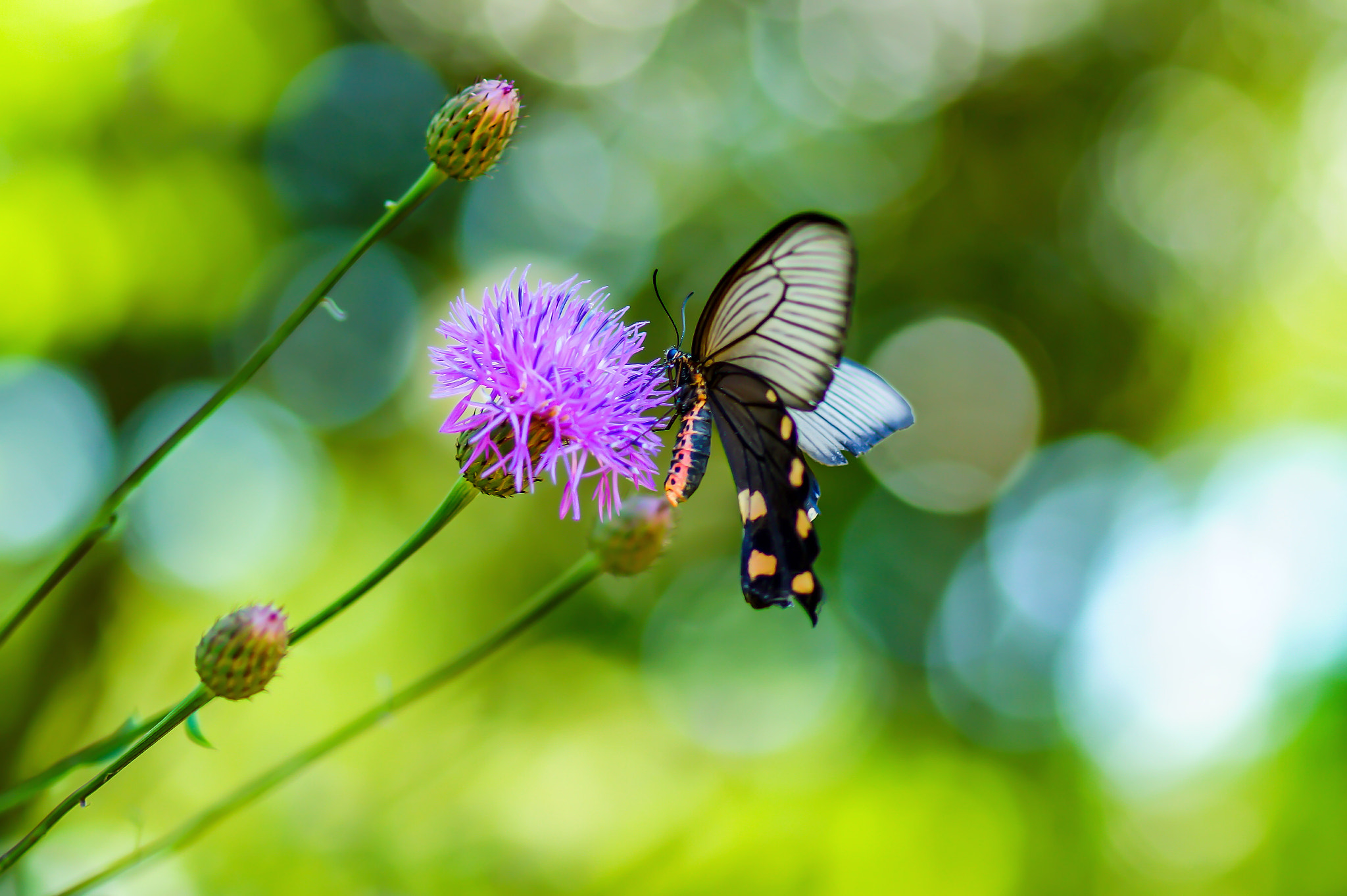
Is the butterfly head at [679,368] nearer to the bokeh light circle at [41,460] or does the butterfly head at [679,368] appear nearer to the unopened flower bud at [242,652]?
the unopened flower bud at [242,652]

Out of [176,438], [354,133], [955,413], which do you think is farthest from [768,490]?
[955,413]

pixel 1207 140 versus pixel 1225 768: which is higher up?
pixel 1207 140

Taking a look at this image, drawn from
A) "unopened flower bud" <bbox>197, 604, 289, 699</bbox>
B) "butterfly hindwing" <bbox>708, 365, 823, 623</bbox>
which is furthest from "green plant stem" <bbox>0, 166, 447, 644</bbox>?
"butterfly hindwing" <bbox>708, 365, 823, 623</bbox>

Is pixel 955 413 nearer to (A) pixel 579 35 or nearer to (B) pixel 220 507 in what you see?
(A) pixel 579 35

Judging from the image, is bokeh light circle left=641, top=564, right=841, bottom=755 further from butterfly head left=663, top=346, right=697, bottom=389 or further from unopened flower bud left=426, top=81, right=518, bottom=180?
unopened flower bud left=426, top=81, right=518, bottom=180

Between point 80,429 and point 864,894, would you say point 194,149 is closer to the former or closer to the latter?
point 80,429

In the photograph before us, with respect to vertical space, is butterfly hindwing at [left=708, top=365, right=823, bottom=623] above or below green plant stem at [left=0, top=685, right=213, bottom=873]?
below

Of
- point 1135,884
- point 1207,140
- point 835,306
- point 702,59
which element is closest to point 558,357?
point 835,306
